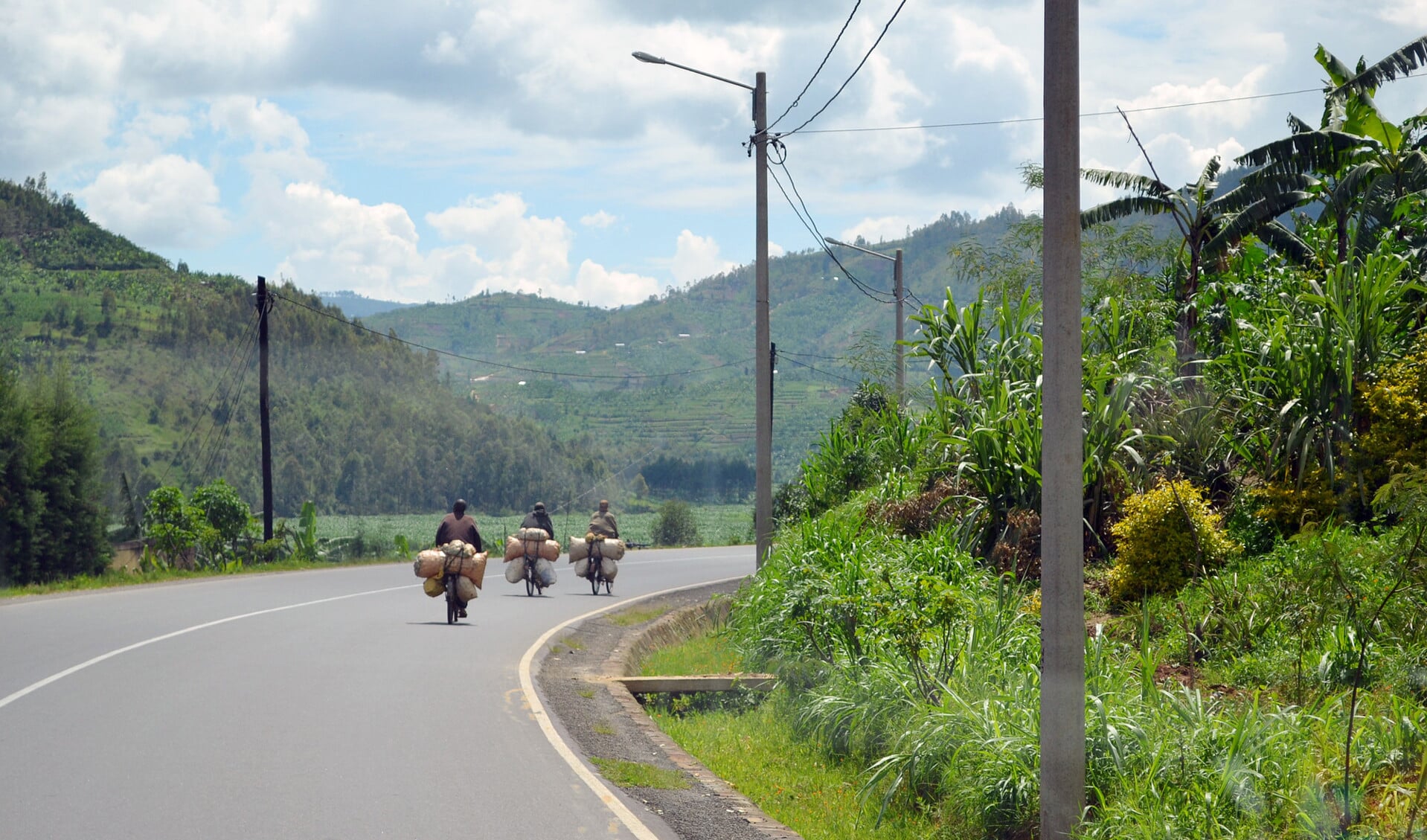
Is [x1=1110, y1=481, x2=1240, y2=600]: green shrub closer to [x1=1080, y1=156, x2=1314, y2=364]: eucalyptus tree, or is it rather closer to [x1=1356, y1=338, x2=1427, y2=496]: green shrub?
[x1=1356, y1=338, x2=1427, y2=496]: green shrub

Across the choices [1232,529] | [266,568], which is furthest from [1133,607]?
[266,568]

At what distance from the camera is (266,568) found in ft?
105

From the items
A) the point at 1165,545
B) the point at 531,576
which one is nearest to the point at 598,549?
the point at 531,576

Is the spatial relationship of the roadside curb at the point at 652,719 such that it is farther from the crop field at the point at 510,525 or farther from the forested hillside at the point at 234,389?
the forested hillside at the point at 234,389

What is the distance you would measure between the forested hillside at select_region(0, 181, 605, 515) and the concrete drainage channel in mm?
63562

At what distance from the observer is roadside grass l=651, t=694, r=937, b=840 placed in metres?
7.88

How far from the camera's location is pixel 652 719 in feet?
39.2

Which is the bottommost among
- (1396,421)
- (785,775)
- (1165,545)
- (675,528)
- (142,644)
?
(675,528)

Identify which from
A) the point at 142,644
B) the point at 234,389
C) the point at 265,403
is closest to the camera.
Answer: the point at 142,644

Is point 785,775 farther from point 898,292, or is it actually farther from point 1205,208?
point 898,292

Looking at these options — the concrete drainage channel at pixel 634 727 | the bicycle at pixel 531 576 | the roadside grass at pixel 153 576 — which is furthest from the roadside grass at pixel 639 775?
the roadside grass at pixel 153 576

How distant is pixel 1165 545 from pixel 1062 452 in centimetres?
558

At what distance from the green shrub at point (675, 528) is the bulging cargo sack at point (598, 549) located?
29.5 m

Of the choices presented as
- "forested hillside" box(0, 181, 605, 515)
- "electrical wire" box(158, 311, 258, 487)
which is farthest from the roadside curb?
"forested hillside" box(0, 181, 605, 515)
